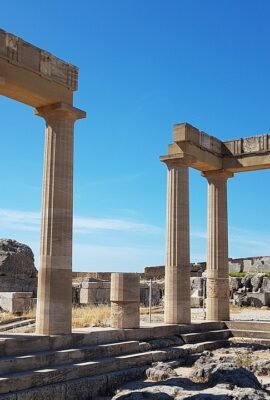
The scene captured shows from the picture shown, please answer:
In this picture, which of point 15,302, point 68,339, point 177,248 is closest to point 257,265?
point 15,302

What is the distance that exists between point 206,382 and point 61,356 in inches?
131

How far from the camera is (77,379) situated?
11055 mm

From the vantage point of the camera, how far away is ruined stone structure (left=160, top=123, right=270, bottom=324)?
1792 cm

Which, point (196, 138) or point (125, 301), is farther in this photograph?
point (196, 138)

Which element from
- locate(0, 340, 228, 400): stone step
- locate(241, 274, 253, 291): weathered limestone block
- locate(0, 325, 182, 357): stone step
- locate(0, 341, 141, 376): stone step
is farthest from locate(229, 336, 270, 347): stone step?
locate(241, 274, 253, 291): weathered limestone block

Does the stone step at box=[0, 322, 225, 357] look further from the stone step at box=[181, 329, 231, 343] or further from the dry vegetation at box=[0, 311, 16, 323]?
the dry vegetation at box=[0, 311, 16, 323]

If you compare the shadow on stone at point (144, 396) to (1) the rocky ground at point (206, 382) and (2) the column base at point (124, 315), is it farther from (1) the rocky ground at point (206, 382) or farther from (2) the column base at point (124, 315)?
(2) the column base at point (124, 315)

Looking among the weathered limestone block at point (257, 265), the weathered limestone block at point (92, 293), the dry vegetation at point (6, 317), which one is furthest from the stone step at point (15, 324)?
the weathered limestone block at point (257, 265)

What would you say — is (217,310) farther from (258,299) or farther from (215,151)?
(258,299)

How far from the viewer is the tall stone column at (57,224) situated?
502 inches

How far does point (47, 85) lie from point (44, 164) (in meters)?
2.00

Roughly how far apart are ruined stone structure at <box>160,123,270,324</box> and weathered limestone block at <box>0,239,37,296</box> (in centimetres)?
1221

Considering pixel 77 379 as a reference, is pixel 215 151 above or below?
above

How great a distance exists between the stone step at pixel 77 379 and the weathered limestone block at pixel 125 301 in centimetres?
151
